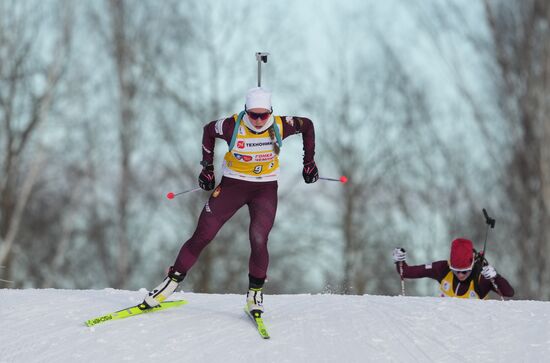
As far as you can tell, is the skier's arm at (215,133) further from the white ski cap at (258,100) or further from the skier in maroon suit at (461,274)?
the skier in maroon suit at (461,274)

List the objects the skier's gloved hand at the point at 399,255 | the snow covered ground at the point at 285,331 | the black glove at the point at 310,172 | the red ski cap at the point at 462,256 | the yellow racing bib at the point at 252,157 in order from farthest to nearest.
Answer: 1. the skier's gloved hand at the point at 399,255
2. the red ski cap at the point at 462,256
3. the black glove at the point at 310,172
4. the yellow racing bib at the point at 252,157
5. the snow covered ground at the point at 285,331

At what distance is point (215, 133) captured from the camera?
5742 millimetres

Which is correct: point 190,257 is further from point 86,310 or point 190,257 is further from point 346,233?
point 346,233

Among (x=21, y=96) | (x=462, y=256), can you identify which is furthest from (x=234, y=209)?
(x=21, y=96)

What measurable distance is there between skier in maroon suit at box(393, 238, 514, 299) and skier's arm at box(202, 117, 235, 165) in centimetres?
292

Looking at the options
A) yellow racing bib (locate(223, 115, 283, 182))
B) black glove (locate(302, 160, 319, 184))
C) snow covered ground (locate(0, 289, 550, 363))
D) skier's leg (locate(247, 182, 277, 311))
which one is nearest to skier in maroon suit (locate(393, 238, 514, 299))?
snow covered ground (locate(0, 289, 550, 363))

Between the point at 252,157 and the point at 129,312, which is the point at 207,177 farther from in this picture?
the point at 129,312

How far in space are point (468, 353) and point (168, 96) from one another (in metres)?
12.6

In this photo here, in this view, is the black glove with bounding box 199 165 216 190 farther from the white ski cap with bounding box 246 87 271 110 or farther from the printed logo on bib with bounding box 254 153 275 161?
the white ski cap with bounding box 246 87 271 110

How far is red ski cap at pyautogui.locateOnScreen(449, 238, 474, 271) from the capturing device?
Result: 7855mm

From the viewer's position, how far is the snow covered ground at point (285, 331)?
195 inches

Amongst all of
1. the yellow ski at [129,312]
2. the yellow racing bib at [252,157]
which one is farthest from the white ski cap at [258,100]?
the yellow ski at [129,312]

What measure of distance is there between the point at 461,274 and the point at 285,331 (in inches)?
121

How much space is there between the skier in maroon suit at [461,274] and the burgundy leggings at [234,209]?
2.65 meters
